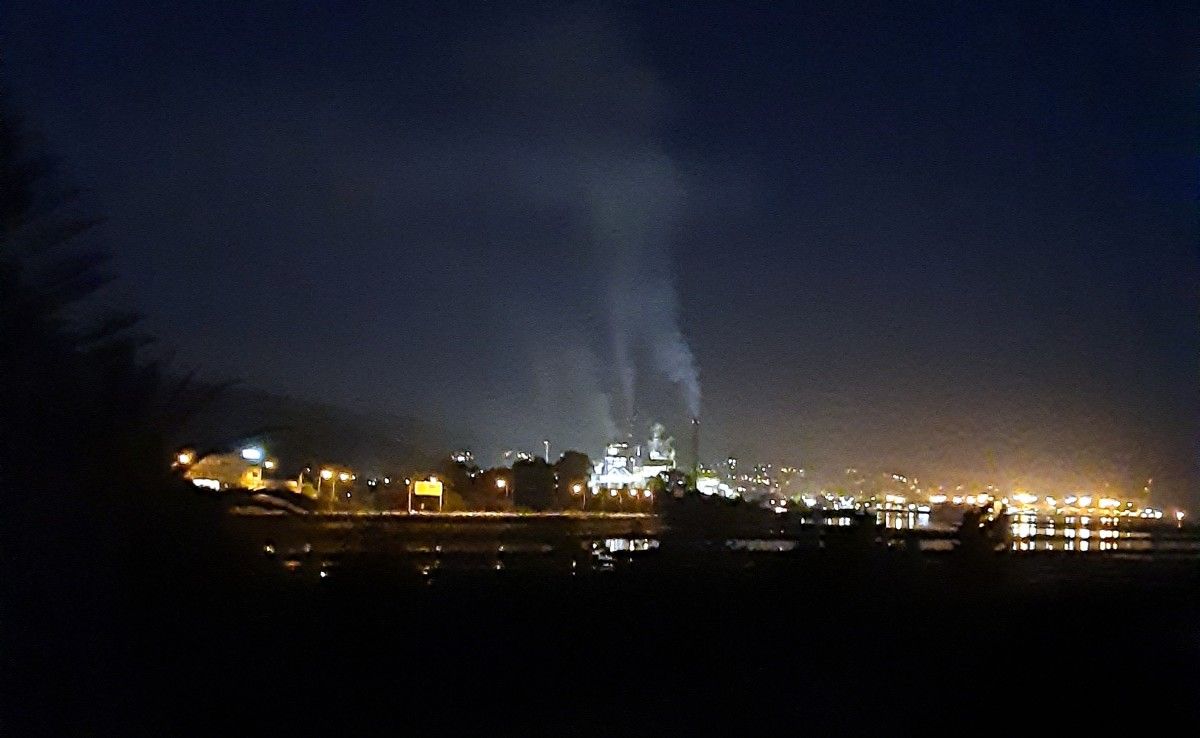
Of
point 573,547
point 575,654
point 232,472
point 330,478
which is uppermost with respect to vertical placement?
point 232,472

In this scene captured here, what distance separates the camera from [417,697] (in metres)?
10.7

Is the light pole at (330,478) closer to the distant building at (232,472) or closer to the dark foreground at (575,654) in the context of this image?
the distant building at (232,472)

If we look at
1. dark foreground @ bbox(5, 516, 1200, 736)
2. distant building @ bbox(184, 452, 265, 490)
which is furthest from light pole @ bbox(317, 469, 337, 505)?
dark foreground @ bbox(5, 516, 1200, 736)

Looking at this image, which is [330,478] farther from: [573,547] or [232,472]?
[573,547]

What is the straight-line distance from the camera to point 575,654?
42.5 ft

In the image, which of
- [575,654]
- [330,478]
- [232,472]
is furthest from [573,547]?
[330,478]

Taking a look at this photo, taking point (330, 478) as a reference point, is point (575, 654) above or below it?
below

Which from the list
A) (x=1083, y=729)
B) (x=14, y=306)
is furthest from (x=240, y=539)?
(x=1083, y=729)

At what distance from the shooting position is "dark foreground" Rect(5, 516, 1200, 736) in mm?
9945

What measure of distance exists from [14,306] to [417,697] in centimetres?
506

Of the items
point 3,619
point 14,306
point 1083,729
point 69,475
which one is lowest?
point 1083,729

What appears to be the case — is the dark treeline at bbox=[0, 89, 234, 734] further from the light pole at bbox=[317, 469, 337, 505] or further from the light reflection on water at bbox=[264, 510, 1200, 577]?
the light pole at bbox=[317, 469, 337, 505]

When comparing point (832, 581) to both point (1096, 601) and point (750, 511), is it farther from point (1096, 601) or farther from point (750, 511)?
point (750, 511)

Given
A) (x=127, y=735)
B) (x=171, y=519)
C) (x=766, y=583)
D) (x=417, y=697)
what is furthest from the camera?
(x=766, y=583)
